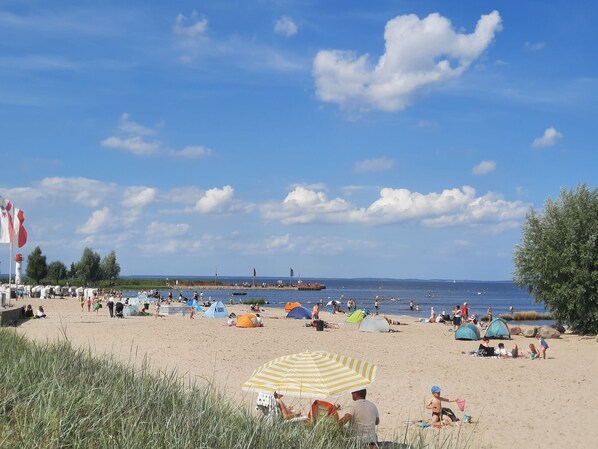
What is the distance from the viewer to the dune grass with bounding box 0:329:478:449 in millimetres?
4535

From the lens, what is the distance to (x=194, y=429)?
4.96m

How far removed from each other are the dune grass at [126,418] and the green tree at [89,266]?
104204 millimetres

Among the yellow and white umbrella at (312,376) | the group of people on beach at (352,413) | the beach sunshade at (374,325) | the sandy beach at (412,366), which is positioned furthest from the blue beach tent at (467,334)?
the yellow and white umbrella at (312,376)

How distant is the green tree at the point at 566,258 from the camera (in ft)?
95.7

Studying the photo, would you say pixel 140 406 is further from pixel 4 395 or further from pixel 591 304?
pixel 591 304

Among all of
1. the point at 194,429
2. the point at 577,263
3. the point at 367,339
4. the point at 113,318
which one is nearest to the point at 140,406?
the point at 194,429

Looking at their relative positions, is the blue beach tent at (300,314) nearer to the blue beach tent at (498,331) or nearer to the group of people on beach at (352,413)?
the blue beach tent at (498,331)

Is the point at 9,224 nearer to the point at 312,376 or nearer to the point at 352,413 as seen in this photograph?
the point at 312,376

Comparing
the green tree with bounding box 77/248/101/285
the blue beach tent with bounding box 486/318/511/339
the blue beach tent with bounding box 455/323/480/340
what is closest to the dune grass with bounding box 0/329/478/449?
the blue beach tent with bounding box 455/323/480/340

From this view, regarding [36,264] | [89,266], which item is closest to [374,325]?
[36,264]

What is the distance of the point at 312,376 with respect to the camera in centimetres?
900

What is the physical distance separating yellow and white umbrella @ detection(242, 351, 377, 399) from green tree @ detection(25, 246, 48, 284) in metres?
86.6

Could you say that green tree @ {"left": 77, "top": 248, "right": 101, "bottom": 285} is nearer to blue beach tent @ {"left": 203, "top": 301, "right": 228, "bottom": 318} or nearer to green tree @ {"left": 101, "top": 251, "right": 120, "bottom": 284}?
green tree @ {"left": 101, "top": 251, "right": 120, "bottom": 284}

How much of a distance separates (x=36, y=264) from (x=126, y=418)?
90.6 m
